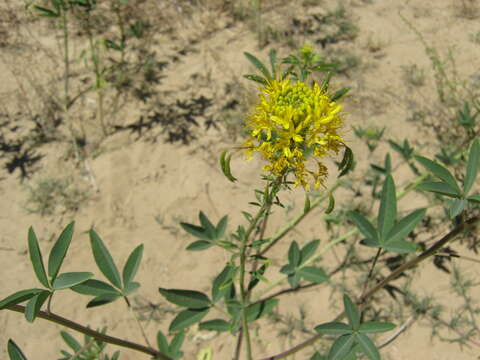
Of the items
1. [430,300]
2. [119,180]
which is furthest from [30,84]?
[430,300]

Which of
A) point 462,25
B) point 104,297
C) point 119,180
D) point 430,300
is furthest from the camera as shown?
point 462,25

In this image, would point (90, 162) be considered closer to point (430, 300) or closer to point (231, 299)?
point (231, 299)

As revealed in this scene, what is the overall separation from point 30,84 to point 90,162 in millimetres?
1086

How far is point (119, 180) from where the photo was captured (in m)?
2.97

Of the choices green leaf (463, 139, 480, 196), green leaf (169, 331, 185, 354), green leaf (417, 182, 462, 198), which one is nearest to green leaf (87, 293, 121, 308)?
green leaf (169, 331, 185, 354)

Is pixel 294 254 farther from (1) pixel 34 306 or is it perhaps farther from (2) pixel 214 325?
(1) pixel 34 306

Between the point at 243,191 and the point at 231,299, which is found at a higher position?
the point at 243,191

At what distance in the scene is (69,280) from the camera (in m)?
1.21

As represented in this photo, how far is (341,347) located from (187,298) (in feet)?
2.45

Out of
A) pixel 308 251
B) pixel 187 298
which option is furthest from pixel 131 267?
pixel 308 251

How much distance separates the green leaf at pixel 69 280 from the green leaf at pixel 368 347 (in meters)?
1.01

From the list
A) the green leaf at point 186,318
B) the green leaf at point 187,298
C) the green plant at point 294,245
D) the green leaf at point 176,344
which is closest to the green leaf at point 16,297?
the green plant at point 294,245

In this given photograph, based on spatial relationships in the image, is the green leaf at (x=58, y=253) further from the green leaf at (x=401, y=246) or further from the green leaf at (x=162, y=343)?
the green leaf at (x=401, y=246)

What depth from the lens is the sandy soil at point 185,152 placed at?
7.80 feet
